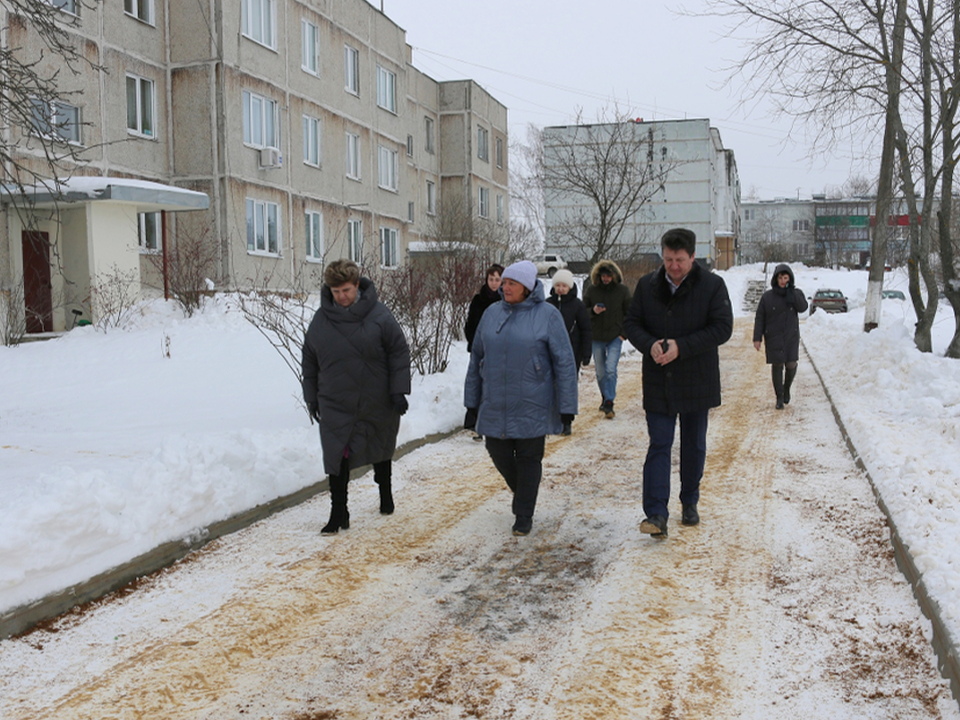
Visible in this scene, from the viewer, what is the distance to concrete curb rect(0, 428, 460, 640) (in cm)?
446

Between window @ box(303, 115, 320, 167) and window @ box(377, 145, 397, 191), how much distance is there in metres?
4.99

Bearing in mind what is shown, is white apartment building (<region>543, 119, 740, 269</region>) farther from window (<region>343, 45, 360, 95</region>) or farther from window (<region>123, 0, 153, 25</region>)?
window (<region>123, 0, 153, 25</region>)

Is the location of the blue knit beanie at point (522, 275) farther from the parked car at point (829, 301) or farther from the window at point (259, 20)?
the parked car at point (829, 301)

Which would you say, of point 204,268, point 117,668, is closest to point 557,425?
point 117,668

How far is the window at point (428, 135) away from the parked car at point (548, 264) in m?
9.19

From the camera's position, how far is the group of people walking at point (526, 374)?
573 cm

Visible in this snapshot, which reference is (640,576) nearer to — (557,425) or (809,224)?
(557,425)

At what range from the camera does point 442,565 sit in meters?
5.25

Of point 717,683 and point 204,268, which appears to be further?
point 204,268

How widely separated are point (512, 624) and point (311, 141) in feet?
85.4

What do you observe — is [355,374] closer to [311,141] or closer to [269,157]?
[269,157]

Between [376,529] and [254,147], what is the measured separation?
2088 centimetres

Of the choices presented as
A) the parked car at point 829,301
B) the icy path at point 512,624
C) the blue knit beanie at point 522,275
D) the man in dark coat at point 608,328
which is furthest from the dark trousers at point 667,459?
the parked car at point 829,301

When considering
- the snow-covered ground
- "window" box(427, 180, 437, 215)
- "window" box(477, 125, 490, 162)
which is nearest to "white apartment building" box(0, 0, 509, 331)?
the snow-covered ground
